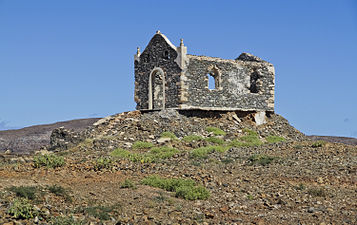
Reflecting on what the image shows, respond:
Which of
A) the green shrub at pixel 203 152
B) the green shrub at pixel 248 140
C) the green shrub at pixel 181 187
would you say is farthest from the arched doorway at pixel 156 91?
the green shrub at pixel 181 187

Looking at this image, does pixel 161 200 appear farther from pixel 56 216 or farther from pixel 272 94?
pixel 272 94

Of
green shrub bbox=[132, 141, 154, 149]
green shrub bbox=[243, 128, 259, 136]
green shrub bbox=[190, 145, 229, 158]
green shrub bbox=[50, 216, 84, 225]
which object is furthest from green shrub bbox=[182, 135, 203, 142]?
green shrub bbox=[50, 216, 84, 225]

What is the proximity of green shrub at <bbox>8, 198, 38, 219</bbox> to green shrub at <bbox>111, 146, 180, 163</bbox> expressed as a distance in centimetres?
774

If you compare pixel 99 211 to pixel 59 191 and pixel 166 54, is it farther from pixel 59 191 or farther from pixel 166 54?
pixel 166 54

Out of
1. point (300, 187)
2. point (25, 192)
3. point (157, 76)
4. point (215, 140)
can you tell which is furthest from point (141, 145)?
point (25, 192)

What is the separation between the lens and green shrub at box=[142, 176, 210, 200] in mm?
12164

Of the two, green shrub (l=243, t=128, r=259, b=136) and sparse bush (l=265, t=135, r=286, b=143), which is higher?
green shrub (l=243, t=128, r=259, b=136)

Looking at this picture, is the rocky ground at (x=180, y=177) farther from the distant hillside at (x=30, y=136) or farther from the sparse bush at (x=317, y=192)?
the distant hillside at (x=30, y=136)

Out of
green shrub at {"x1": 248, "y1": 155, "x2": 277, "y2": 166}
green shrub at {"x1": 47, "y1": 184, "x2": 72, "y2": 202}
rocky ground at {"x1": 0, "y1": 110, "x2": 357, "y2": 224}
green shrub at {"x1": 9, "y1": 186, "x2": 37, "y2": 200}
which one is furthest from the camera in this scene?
green shrub at {"x1": 248, "y1": 155, "x2": 277, "y2": 166}

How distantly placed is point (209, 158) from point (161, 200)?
6.97 m

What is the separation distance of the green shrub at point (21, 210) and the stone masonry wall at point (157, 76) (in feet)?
64.4

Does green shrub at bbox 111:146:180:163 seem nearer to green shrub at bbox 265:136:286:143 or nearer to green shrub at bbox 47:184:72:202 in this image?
green shrub at bbox 47:184:72:202

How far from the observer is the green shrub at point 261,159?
16953 millimetres

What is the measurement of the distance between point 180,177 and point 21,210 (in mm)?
6165
